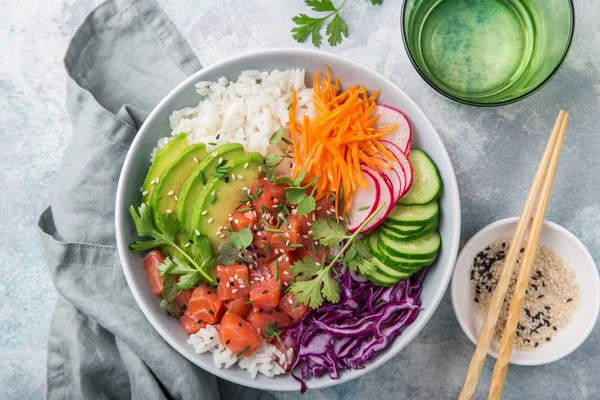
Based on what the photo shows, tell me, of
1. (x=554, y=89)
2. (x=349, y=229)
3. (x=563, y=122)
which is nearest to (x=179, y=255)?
(x=349, y=229)

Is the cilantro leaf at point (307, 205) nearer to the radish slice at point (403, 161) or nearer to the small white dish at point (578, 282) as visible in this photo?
the radish slice at point (403, 161)

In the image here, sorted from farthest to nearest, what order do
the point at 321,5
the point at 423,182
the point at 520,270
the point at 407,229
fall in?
the point at 321,5, the point at 520,270, the point at 423,182, the point at 407,229

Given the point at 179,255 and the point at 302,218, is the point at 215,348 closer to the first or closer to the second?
the point at 179,255

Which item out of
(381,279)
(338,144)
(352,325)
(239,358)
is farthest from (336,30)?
(239,358)

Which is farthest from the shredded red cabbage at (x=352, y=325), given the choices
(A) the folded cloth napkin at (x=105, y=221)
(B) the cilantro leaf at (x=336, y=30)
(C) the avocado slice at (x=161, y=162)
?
(B) the cilantro leaf at (x=336, y=30)

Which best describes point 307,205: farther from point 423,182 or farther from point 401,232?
point 423,182
